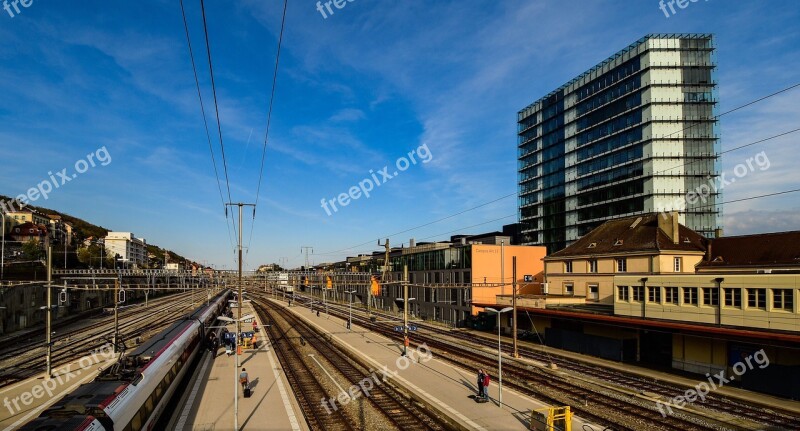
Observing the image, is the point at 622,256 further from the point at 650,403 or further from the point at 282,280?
the point at 282,280

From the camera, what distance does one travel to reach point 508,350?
133 ft

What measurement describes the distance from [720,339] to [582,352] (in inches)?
519

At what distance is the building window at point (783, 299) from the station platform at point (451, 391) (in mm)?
15052

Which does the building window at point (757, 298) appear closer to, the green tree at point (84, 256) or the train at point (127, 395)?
the train at point (127, 395)

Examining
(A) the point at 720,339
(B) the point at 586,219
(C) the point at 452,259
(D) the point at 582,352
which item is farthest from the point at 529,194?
(A) the point at 720,339

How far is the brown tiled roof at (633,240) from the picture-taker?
43906mm

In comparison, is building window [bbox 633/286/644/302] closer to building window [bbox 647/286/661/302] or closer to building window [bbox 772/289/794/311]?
building window [bbox 647/286/661/302]

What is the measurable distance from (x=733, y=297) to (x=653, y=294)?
6.16m

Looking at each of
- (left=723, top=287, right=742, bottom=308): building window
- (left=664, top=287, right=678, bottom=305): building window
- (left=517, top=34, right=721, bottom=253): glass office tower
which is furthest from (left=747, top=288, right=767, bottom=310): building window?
(left=517, top=34, right=721, bottom=253): glass office tower

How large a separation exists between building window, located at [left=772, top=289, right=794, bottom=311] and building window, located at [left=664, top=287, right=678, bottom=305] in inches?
256

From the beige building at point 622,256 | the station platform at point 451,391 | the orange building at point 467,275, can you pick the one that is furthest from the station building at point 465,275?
the station platform at point 451,391

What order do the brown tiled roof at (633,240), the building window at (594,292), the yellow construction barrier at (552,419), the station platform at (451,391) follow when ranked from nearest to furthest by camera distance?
the yellow construction barrier at (552,419)
the station platform at (451,391)
the brown tiled roof at (633,240)
the building window at (594,292)

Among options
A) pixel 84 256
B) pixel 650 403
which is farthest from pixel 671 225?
pixel 84 256

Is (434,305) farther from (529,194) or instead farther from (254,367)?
(529,194)
